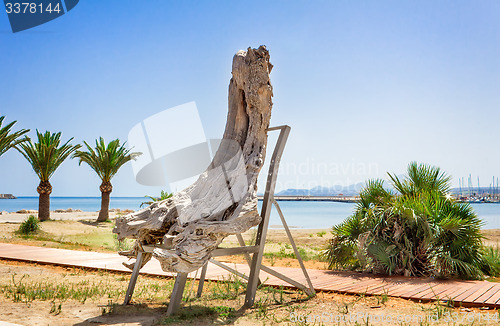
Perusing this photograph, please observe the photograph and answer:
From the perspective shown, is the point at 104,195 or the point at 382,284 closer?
the point at 382,284

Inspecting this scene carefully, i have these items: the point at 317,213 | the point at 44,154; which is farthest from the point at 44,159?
the point at 317,213

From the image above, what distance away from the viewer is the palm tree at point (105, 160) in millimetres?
25969

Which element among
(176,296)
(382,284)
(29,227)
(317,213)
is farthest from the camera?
(317,213)

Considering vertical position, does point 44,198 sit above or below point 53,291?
above

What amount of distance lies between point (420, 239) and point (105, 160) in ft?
74.2

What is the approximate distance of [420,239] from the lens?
7062 mm

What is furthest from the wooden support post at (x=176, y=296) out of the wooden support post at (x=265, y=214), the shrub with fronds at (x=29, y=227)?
the shrub with fronds at (x=29, y=227)

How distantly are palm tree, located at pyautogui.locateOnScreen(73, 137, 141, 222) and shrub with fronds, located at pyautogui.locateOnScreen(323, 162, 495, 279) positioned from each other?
2089cm

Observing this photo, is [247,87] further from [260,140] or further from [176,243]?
[176,243]

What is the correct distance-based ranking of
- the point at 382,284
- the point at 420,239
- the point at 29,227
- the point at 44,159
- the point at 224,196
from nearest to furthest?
the point at 224,196
the point at 382,284
the point at 420,239
the point at 29,227
the point at 44,159

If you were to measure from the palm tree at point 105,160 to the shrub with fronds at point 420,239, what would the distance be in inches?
822

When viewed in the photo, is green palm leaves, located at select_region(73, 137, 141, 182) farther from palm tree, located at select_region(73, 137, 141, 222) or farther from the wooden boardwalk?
the wooden boardwalk

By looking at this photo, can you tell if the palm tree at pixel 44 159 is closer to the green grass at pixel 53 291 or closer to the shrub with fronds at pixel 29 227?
the shrub with fronds at pixel 29 227

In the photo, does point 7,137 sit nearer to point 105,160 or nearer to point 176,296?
point 105,160
